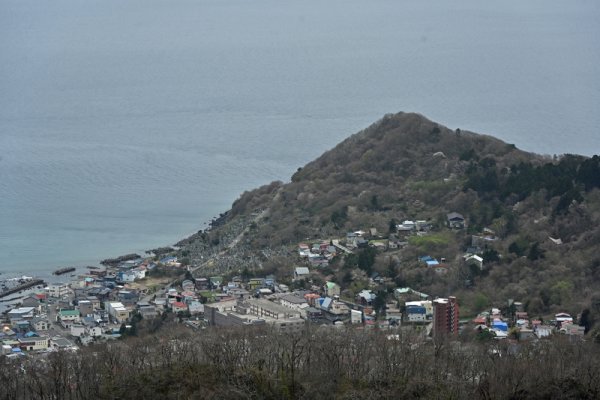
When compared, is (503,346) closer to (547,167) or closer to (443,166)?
(547,167)

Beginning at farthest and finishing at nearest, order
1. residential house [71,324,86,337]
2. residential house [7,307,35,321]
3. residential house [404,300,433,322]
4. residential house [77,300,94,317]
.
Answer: residential house [77,300,94,317], residential house [7,307,35,321], residential house [71,324,86,337], residential house [404,300,433,322]

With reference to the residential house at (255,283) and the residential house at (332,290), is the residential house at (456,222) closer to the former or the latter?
the residential house at (332,290)

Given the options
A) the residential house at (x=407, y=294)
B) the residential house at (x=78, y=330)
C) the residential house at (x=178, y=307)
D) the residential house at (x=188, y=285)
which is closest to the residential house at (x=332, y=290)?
the residential house at (x=407, y=294)

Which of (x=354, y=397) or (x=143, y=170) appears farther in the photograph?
(x=143, y=170)

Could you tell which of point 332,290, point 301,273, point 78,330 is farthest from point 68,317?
point 332,290

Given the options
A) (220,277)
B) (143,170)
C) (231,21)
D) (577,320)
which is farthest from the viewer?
(231,21)

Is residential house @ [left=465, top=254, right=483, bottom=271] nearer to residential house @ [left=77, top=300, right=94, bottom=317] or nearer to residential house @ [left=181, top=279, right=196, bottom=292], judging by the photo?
residential house @ [left=181, top=279, right=196, bottom=292]

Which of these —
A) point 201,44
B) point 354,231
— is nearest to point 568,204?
point 354,231

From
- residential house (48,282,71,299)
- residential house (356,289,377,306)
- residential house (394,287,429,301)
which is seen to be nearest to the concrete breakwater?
residential house (48,282,71,299)

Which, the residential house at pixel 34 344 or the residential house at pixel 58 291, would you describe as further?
the residential house at pixel 58 291
